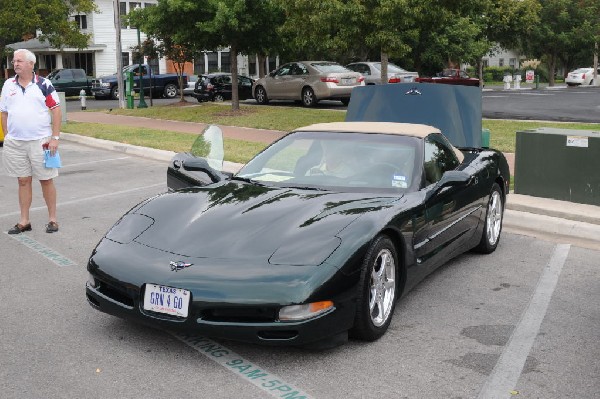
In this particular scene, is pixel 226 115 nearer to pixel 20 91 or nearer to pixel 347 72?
pixel 347 72

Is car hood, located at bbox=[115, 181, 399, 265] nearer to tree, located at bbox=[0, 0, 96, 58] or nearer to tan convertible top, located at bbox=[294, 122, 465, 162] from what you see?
tan convertible top, located at bbox=[294, 122, 465, 162]

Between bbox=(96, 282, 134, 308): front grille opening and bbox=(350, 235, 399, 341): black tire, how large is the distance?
1.35 m

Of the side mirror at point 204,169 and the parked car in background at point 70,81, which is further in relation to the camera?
the parked car in background at point 70,81

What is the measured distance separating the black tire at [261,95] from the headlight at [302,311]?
23115mm

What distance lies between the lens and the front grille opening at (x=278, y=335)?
168 inches

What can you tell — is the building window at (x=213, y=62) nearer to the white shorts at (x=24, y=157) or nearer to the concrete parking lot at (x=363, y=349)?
the white shorts at (x=24, y=157)

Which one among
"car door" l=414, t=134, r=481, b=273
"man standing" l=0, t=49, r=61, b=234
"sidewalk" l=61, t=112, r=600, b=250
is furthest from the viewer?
"sidewalk" l=61, t=112, r=600, b=250

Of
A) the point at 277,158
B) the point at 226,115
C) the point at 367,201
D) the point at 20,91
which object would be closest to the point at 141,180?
the point at 20,91

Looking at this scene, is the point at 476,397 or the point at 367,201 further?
the point at 367,201

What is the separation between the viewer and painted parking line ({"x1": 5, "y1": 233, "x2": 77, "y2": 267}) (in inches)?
265

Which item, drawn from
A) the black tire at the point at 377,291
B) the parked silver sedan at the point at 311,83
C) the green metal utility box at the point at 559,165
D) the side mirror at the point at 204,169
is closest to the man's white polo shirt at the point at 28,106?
the side mirror at the point at 204,169

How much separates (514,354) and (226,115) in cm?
1825

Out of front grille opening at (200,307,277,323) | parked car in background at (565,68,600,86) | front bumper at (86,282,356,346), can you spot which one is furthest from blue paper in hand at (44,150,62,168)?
parked car in background at (565,68,600,86)

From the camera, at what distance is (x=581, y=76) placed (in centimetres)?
4791
